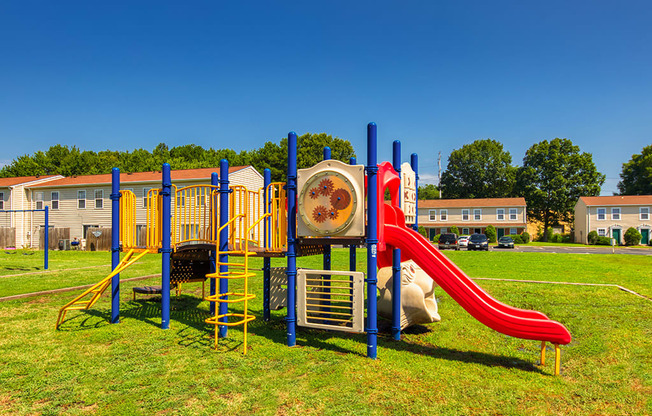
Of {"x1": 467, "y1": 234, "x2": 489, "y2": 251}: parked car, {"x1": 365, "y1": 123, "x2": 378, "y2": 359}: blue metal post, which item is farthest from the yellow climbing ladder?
{"x1": 467, "y1": 234, "x2": 489, "y2": 251}: parked car

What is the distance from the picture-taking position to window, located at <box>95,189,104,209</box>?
3409 centimetres

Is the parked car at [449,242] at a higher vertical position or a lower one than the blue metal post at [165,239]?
lower

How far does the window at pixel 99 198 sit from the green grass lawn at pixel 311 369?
2696 centimetres

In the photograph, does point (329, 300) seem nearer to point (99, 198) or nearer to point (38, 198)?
point (99, 198)

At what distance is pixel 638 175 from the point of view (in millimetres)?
67438

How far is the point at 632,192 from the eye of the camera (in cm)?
6688

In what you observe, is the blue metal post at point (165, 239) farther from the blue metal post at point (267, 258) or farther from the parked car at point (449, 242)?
the parked car at point (449, 242)

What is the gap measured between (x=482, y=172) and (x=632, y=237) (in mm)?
28469

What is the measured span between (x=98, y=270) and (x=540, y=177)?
6205 cm

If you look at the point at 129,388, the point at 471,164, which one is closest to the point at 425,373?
the point at 129,388

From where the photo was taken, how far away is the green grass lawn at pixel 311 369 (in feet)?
15.4

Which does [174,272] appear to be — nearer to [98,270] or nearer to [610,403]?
[610,403]

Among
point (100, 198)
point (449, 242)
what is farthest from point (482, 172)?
point (100, 198)

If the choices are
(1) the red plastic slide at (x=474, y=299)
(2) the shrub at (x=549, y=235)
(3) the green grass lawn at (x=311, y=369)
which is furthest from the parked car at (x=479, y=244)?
(1) the red plastic slide at (x=474, y=299)
